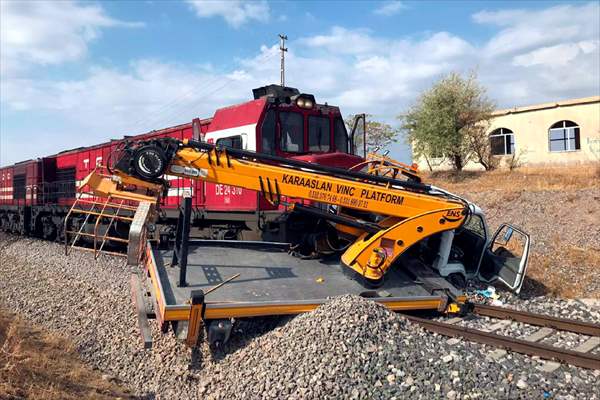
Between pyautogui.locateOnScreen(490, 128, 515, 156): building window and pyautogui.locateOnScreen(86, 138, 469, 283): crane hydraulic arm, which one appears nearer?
pyautogui.locateOnScreen(86, 138, 469, 283): crane hydraulic arm

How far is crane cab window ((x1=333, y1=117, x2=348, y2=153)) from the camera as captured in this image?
9625 mm

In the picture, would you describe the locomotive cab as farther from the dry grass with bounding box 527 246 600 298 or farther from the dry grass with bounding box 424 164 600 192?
the dry grass with bounding box 424 164 600 192

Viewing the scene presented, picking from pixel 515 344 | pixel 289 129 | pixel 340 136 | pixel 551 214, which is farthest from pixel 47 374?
pixel 551 214

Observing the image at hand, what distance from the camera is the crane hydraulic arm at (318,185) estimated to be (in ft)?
20.7

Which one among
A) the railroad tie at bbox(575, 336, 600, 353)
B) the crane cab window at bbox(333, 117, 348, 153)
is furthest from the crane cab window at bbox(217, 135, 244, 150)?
the railroad tie at bbox(575, 336, 600, 353)

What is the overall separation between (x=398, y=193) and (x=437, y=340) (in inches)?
84.9

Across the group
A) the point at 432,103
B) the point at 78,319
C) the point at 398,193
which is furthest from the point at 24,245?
the point at 432,103

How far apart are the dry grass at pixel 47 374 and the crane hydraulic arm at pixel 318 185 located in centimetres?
246

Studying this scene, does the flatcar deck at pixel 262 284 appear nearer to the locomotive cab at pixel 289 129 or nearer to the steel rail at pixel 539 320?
the steel rail at pixel 539 320

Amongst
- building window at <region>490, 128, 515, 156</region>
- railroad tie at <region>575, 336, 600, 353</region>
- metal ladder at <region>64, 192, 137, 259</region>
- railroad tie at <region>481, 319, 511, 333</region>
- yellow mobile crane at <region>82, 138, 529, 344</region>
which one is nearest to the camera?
railroad tie at <region>575, 336, 600, 353</region>

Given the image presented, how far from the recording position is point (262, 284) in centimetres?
616

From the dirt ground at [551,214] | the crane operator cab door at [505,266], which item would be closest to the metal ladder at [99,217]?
the crane operator cab door at [505,266]

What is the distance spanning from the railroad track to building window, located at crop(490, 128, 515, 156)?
82.2 feet

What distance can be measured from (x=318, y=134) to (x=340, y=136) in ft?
1.91
